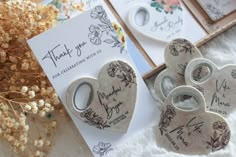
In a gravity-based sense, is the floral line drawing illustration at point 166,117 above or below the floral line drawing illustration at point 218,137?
above

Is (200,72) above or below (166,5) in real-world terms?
below

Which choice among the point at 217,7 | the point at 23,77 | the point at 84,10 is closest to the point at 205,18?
the point at 217,7

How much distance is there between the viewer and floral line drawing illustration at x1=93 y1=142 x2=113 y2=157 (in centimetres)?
73

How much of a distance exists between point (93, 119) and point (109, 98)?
0.04 m

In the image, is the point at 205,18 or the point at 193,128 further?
the point at 205,18

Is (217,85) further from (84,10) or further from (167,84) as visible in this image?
(84,10)

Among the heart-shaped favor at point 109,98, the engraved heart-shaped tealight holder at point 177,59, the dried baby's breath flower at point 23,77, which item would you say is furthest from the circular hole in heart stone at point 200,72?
the dried baby's breath flower at point 23,77

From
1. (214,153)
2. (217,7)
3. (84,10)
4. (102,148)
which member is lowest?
(214,153)

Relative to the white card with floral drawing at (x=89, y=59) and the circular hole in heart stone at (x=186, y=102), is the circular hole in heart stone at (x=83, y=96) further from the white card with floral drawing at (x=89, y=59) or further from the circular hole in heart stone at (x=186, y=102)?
the circular hole in heart stone at (x=186, y=102)

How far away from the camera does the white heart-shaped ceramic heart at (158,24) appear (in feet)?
2.68

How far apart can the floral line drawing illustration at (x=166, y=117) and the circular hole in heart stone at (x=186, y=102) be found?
0.02m

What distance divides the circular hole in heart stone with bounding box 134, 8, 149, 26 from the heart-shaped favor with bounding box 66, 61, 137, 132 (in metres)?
0.13

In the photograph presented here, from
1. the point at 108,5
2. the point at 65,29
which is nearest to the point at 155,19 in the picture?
the point at 108,5

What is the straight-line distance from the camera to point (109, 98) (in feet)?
2.36
